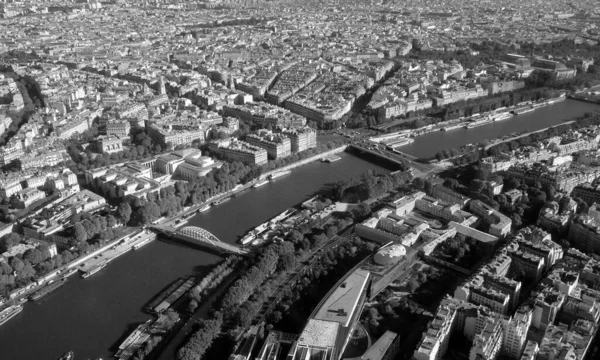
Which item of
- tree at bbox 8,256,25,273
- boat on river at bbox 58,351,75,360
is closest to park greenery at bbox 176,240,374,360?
boat on river at bbox 58,351,75,360

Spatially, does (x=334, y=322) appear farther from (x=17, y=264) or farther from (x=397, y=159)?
(x=397, y=159)

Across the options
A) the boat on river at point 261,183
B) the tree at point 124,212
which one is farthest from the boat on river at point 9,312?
the boat on river at point 261,183

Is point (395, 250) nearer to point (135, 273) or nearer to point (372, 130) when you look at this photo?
point (135, 273)

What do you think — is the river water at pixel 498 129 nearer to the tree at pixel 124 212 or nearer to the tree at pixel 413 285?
the tree at pixel 413 285

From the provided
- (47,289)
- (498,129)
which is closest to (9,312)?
(47,289)

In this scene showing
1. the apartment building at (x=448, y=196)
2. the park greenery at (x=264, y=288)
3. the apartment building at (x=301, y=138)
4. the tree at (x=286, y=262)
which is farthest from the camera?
the apartment building at (x=301, y=138)

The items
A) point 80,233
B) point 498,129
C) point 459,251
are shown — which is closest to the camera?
point 459,251
